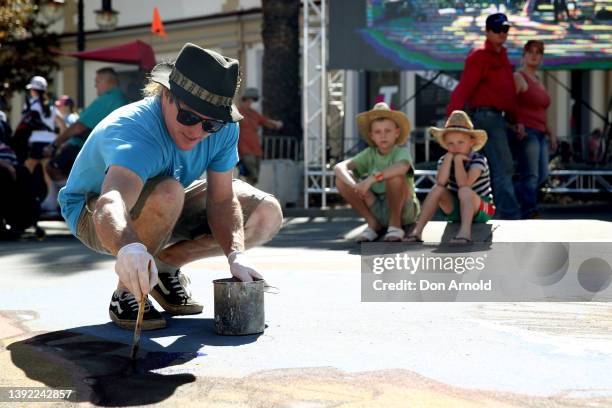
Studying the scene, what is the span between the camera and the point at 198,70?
3.99 m

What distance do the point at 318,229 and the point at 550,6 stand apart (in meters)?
4.04

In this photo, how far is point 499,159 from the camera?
8.61 meters

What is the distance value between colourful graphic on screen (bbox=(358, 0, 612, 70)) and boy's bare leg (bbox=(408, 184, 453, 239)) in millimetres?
4652

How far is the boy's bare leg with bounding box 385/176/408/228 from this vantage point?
750 cm

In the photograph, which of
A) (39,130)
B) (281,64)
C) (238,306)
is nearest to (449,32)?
(281,64)

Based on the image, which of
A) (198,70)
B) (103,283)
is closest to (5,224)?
(103,283)

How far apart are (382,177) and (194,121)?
356 cm

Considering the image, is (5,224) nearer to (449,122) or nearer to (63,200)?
(449,122)

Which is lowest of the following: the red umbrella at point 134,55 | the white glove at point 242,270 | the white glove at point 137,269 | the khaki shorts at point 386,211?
the khaki shorts at point 386,211

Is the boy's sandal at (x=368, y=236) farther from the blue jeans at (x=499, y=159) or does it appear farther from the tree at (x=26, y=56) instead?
the tree at (x=26, y=56)

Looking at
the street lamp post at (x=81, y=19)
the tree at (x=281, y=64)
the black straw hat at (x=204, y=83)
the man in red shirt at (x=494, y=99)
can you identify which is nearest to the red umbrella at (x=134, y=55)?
the tree at (x=281, y=64)

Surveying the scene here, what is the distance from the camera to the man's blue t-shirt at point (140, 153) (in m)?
4.01

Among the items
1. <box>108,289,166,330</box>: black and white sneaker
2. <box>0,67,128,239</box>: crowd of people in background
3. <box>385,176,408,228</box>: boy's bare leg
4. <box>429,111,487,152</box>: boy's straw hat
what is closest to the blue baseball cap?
<box>429,111,487,152</box>: boy's straw hat

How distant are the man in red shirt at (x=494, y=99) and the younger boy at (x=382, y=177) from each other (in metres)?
1.03
